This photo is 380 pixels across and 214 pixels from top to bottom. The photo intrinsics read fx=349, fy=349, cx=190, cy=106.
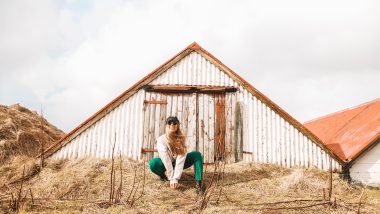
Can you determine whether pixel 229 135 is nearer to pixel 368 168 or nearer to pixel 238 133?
pixel 238 133

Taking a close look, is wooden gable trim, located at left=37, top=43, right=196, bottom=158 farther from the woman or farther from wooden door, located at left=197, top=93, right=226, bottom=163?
the woman

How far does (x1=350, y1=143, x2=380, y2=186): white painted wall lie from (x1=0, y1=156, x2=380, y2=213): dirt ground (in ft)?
1.21

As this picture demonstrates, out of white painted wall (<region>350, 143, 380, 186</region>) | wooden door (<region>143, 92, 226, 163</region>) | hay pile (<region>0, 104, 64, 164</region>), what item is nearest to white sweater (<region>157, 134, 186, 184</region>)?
wooden door (<region>143, 92, 226, 163</region>)

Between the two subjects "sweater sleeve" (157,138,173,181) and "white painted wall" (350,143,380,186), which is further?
"white painted wall" (350,143,380,186)

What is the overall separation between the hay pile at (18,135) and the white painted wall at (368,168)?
8.62 meters

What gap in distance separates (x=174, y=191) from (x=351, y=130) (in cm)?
758

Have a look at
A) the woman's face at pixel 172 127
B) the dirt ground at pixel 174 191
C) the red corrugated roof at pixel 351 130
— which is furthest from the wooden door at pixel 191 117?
the red corrugated roof at pixel 351 130

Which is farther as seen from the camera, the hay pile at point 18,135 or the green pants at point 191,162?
the hay pile at point 18,135

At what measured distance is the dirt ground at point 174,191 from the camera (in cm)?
593

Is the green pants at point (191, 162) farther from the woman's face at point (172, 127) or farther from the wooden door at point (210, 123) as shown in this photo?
the wooden door at point (210, 123)

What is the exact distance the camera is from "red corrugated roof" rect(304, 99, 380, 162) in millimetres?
9789

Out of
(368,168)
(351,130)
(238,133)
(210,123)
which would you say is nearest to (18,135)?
(210,123)

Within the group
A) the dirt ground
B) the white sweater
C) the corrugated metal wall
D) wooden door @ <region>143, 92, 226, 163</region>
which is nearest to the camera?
the dirt ground

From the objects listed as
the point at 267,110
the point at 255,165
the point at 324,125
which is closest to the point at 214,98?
the point at 267,110
